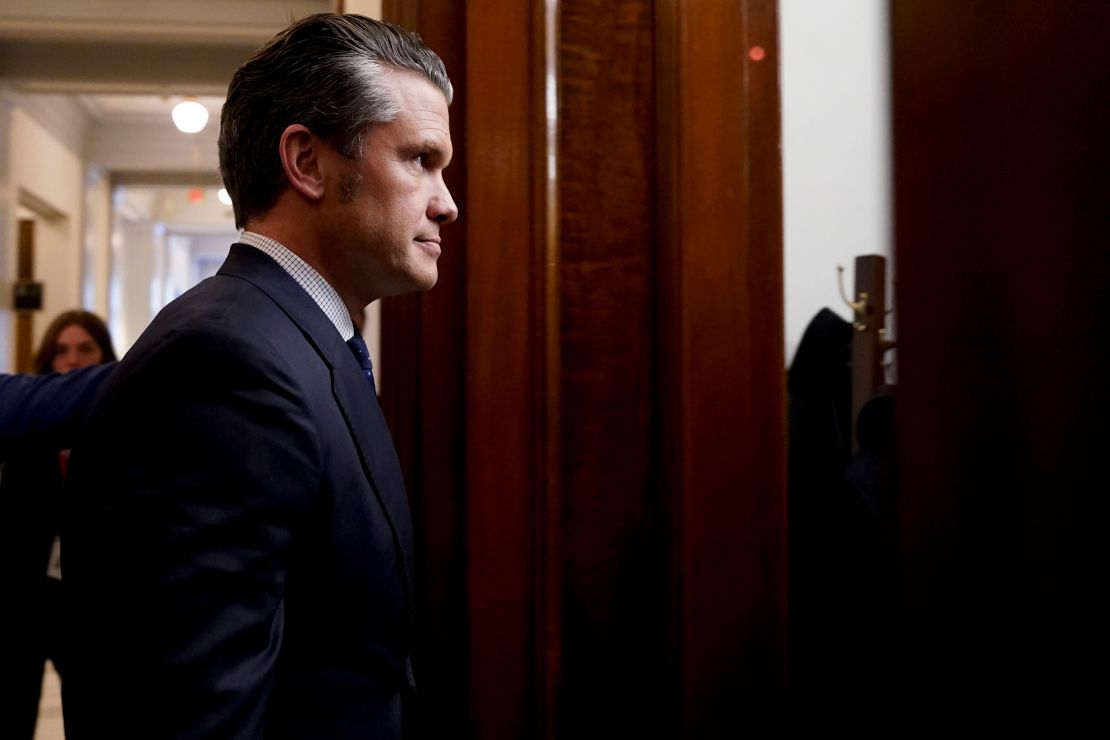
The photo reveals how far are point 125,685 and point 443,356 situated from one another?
82cm

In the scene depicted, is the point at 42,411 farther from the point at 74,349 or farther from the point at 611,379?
the point at 74,349

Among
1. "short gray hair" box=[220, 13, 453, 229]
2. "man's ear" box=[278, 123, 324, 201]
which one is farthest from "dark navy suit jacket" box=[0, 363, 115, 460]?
"man's ear" box=[278, 123, 324, 201]

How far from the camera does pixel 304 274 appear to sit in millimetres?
1127

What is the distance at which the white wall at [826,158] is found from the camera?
6.76 ft

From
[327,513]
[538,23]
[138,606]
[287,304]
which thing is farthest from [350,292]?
[538,23]

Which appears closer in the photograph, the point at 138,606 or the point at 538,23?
the point at 138,606

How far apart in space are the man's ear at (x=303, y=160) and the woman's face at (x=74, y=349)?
2118 millimetres

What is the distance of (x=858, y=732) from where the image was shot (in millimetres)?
1613

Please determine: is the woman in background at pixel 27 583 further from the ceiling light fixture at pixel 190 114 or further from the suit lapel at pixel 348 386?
the ceiling light fixture at pixel 190 114

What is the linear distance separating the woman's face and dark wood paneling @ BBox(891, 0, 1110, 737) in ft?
9.80

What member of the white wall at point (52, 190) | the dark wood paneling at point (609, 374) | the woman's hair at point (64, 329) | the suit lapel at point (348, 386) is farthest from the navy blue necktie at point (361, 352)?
the white wall at point (52, 190)

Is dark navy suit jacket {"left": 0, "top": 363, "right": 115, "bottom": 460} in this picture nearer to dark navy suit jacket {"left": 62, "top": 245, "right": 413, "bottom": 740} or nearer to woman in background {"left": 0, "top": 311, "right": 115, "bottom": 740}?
dark navy suit jacket {"left": 62, "top": 245, "right": 413, "bottom": 740}

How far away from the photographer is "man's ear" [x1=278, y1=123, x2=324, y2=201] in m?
1.13

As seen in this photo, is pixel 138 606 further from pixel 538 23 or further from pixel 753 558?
pixel 538 23
